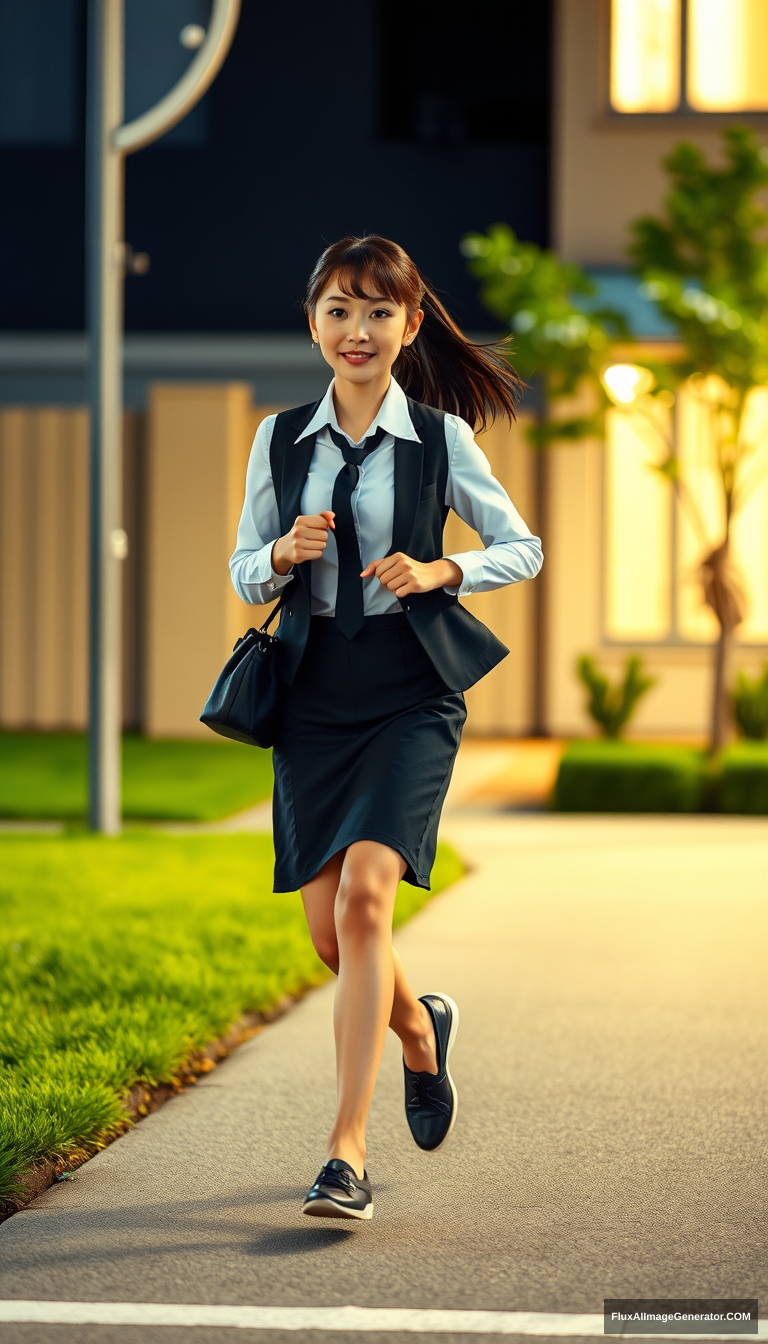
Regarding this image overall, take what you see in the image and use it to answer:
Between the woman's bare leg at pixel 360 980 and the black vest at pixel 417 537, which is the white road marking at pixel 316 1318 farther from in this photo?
the black vest at pixel 417 537

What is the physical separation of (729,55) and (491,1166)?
46.3 ft

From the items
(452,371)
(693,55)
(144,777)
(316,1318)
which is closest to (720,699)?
(144,777)

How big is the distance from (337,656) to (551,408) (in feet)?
42.0

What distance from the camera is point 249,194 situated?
17.3 m

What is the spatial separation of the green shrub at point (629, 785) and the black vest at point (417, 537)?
746 centimetres

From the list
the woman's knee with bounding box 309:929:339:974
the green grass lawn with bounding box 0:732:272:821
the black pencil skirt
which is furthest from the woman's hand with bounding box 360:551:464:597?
the green grass lawn with bounding box 0:732:272:821

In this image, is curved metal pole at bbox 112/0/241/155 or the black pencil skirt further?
curved metal pole at bbox 112/0/241/155

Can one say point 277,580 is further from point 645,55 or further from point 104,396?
point 645,55

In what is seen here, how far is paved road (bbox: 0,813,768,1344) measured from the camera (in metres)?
3.46

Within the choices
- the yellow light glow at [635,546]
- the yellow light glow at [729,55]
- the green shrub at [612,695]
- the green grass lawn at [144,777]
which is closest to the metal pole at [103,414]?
the green grass lawn at [144,777]

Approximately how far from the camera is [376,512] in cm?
400

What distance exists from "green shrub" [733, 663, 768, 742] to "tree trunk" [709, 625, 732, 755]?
2.96ft

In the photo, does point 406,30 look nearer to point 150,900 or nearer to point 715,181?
point 715,181

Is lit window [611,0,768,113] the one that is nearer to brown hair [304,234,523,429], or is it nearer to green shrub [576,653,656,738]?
green shrub [576,653,656,738]
